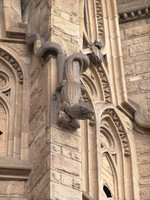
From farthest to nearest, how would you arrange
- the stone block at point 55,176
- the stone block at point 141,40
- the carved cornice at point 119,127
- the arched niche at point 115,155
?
the stone block at point 141,40, the carved cornice at point 119,127, the arched niche at point 115,155, the stone block at point 55,176

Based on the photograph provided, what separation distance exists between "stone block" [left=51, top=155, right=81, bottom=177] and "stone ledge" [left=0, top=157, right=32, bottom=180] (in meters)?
0.60

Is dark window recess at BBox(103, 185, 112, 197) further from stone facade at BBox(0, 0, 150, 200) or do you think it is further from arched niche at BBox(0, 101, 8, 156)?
arched niche at BBox(0, 101, 8, 156)

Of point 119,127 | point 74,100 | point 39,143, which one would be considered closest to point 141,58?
point 119,127

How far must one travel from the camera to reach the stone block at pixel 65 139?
37.4 feet

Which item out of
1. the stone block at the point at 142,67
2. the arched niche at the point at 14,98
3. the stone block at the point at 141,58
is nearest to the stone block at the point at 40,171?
the arched niche at the point at 14,98

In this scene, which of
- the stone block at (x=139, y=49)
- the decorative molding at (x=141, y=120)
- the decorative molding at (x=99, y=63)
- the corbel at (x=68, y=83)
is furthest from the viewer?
the stone block at (x=139, y=49)

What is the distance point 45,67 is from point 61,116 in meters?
1.17

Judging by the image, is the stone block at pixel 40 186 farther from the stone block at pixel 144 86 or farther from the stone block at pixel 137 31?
the stone block at pixel 137 31

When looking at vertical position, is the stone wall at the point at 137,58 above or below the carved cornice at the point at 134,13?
below

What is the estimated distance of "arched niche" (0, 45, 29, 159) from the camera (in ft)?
39.7

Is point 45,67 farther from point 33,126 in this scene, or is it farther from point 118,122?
point 118,122

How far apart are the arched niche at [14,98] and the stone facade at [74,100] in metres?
0.01

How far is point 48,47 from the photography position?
12.4 metres

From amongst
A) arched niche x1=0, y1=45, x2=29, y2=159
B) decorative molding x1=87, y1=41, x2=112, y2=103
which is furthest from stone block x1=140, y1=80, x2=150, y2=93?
arched niche x1=0, y1=45, x2=29, y2=159
